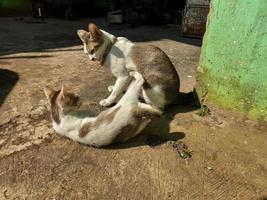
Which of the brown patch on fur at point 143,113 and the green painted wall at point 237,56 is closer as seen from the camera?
→ the brown patch on fur at point 143,113

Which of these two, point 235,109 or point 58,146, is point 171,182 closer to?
point 58,146

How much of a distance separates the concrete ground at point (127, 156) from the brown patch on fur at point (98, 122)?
217 millimetres

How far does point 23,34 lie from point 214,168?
6.78 m

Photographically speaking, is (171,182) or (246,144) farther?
(246,144)

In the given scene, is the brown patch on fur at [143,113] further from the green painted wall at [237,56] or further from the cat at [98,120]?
the green painted wall at [237,56]

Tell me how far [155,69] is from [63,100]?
135cm

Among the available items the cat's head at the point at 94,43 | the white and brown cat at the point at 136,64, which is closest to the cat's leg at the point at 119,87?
the white and brown cat at the point at 136,64

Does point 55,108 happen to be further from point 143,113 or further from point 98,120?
point 143,113

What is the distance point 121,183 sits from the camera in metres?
3.10

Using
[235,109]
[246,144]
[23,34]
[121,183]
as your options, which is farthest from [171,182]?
[23,34]

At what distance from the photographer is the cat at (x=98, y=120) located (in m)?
3.39

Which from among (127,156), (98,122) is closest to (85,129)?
(98,122)

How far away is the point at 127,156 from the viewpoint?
136 inches

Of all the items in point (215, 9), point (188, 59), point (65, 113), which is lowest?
point (188, 59)
